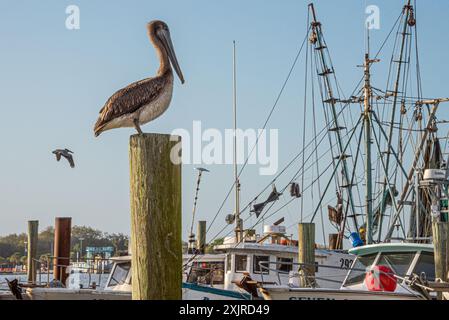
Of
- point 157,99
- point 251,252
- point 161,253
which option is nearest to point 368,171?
point 251,252

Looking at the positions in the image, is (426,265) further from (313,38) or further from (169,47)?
(313,38)

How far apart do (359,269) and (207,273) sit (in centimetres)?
676

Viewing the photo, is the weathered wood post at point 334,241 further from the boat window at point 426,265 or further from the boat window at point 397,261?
the boat window at point 426,265

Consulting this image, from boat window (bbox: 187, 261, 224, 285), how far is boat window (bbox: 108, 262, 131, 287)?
7.08 ft

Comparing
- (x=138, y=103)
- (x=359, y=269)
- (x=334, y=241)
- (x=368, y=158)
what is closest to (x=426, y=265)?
(x=359, y=269)

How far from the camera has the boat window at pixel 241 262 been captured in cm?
2222

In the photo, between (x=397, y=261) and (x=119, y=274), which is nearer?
(x=397, y=261)

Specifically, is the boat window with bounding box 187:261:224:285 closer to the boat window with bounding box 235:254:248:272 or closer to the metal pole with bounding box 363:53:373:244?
the boat window with bounding box 235:254:248:272

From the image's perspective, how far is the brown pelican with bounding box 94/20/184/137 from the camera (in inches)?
411

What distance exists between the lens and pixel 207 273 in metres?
22.6

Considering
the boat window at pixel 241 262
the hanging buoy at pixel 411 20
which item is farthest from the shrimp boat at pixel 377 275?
the hanging buoy at pixel 411 20

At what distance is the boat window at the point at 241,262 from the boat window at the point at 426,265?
20.2ft

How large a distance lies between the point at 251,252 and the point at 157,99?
12204 millimetres

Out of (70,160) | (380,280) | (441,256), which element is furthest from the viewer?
(441,256)
